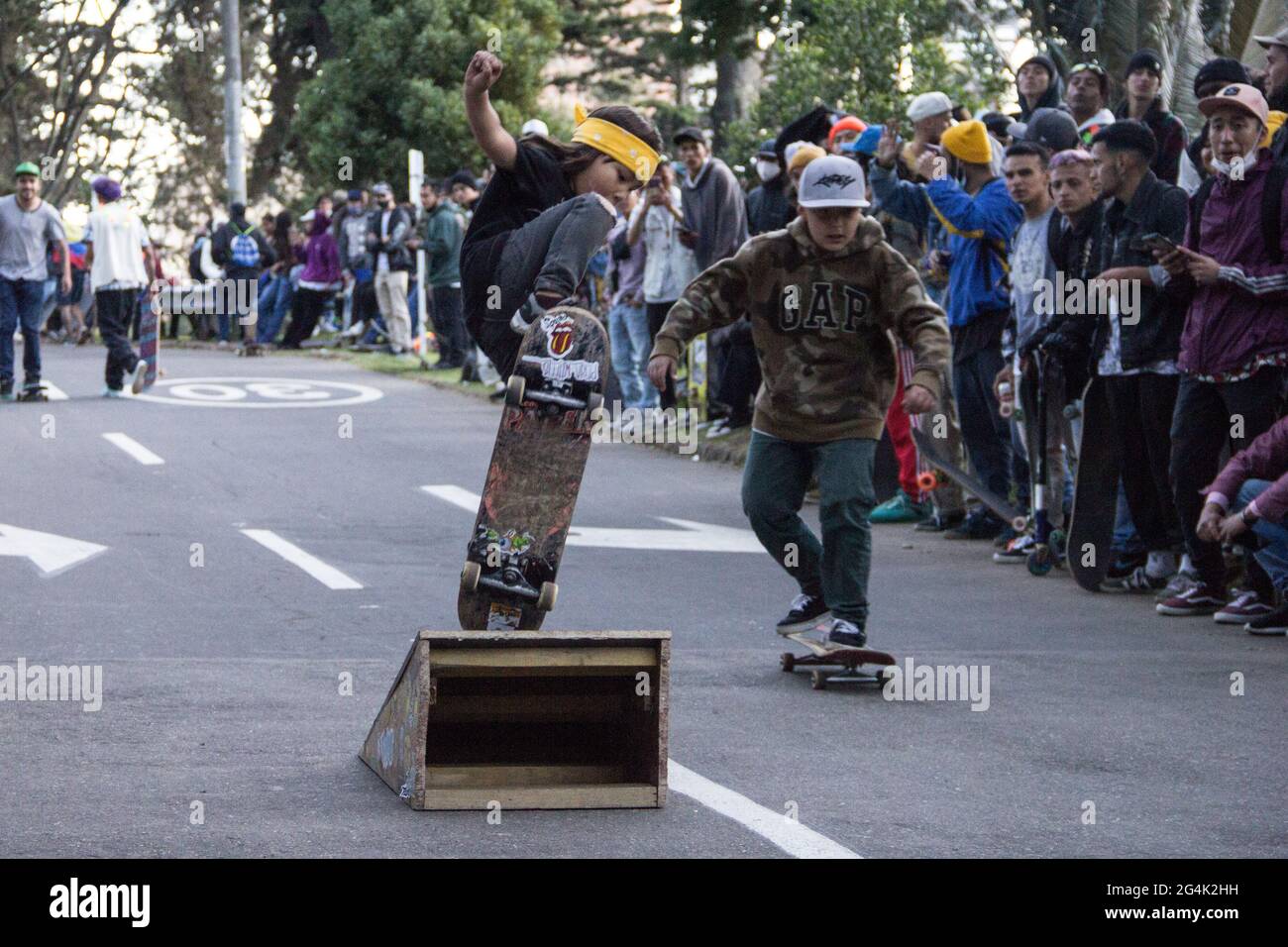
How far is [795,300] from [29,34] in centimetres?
3752

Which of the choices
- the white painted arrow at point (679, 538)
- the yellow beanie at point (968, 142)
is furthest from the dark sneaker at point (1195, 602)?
the yellow beanie at point (968, 142)

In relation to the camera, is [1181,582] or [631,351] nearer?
[1181,582]

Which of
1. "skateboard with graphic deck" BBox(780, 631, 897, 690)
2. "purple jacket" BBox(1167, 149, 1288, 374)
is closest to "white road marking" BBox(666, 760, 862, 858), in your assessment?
"skateboard with graphic deck" BBox(780, 631, 897, 690)

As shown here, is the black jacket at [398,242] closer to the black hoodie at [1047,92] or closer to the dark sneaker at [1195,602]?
the black hoodie at [1047,92]

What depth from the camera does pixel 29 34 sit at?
42000 millimetres

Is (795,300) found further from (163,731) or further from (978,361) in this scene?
(978,361)

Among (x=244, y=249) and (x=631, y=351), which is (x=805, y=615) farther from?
(x=244, y=249)

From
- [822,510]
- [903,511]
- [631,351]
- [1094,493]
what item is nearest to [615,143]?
[822,510]

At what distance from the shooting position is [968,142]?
1167 cm

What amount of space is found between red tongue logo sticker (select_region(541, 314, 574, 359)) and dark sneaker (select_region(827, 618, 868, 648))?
1.97 m

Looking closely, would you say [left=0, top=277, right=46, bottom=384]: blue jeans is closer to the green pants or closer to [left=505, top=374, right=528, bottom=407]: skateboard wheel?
the green pants

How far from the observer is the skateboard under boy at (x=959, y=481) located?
37.6ft

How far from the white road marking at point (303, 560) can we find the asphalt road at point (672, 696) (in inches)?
3.4

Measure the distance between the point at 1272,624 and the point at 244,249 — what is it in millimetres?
20799
